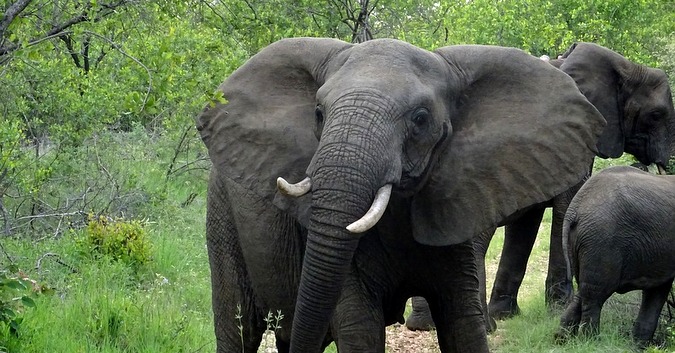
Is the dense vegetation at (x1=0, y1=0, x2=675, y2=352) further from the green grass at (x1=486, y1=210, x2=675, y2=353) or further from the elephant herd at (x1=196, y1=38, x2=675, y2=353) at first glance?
the green grass at (x1=486, y1=210, x2=675, y2=353)

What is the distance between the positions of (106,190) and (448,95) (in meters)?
6.34

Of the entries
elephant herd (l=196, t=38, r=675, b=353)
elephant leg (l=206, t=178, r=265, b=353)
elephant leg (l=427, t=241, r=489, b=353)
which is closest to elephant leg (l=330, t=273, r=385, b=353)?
elephant herd (l=196, t=38, r=675, b=353)

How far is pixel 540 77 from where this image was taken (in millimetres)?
4355

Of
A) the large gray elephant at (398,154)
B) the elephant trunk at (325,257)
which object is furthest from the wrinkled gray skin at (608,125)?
the elephant trunk at (325,257)

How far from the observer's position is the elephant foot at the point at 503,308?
27.5ft

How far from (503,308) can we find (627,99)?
192 centimetres

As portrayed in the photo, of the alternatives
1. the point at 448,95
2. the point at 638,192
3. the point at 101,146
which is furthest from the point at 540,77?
the point at 101,146

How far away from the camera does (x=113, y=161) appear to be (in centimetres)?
1092

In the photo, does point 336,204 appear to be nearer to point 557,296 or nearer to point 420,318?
point 420,318

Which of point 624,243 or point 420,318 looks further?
point 420,318

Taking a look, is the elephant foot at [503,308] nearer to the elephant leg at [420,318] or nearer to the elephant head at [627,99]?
the elephant leg at [420,318]

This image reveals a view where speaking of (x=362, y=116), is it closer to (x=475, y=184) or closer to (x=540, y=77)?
(x=475, y=184)

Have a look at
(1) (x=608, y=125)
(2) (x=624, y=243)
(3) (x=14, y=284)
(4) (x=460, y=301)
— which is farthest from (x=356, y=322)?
(1) (x=608, y=125)

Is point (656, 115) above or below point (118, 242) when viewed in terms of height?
above
